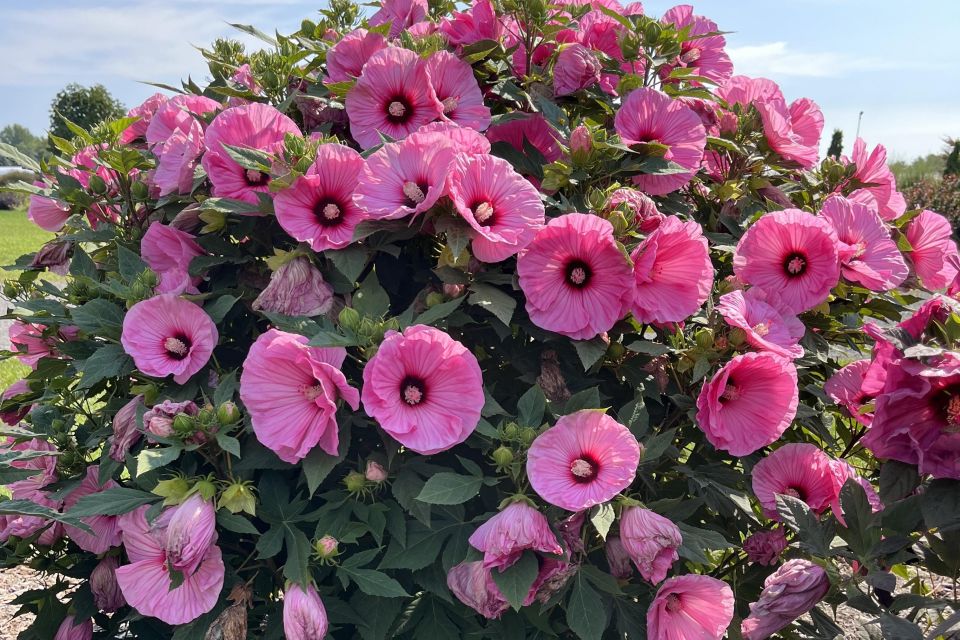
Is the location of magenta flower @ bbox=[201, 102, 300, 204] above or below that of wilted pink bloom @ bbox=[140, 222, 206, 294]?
above

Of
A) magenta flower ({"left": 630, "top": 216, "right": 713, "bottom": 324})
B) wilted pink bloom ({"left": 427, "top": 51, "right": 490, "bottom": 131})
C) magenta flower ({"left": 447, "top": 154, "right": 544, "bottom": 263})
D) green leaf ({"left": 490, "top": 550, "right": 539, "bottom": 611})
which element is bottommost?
green leaf ({"left": 490, "top": 550, "right": 539, "bottom": 611})

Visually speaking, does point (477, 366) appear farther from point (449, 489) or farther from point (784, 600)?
point (784, 600)

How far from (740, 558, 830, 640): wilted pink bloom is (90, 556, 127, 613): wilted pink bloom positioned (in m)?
1.24

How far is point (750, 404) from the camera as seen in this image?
145 cm

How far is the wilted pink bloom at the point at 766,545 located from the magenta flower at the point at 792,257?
0.44 metres

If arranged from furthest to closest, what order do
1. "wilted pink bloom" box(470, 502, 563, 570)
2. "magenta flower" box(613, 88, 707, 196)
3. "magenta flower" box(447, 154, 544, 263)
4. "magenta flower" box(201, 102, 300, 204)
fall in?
"magenta flower" box(613, 88, 707, 196) → "magenta flower" box(201, 102, 300, 204) → "magenta flower" box(447, 154, 544, 263) → "wilted pink bloom" box(470, 502, 563, 570)

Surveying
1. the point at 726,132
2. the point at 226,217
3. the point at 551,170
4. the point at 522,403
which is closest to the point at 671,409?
the point at 522,403

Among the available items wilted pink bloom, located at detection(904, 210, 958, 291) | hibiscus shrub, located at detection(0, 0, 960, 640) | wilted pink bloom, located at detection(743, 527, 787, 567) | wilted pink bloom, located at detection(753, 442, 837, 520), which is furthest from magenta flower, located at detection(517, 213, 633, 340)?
wilted pink bloom, located at detection(904, 210, 958, 291)

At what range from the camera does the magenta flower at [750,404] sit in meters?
1.39

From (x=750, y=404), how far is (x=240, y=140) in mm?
1044

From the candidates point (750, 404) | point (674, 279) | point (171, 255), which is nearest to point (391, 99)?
point (171, 255)

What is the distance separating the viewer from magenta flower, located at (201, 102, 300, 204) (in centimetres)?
152

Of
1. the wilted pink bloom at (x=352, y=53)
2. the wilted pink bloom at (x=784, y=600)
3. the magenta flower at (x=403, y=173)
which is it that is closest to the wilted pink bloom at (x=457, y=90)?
the wilted pink bloom at (x=352, y=53)

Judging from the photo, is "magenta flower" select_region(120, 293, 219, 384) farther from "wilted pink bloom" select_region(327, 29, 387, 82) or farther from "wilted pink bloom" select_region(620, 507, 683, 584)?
"wilted pink bloom" select_region(620, 507, 683, 584)
